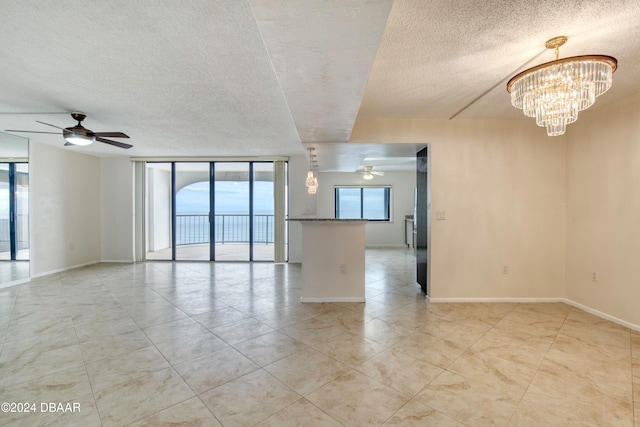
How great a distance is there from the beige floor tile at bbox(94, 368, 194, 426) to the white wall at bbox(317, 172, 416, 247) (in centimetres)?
669

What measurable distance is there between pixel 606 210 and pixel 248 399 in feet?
13.5

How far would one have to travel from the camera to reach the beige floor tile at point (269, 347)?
2.23 m

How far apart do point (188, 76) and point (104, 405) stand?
2.56 m

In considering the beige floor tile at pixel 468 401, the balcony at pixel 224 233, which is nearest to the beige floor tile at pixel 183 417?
the beige floor tile at pixel 468 401

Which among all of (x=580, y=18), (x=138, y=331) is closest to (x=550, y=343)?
(x=580, y=18)

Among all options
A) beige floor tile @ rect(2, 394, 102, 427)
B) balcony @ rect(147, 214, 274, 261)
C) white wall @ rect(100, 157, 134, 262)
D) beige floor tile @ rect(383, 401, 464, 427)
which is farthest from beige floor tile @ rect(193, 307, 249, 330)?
balcony @ rect(147, 214, 274, 261)

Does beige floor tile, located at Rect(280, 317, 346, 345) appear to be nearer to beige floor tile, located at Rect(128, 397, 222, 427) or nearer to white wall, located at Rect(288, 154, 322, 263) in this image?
beige floor tile, located at Rect(128, 397, 222, 427)

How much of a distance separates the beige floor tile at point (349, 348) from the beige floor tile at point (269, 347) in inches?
8.3

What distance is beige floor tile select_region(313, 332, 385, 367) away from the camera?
87.0 inches

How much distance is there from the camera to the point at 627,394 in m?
1.77

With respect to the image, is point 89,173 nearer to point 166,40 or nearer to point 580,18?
point 166,40

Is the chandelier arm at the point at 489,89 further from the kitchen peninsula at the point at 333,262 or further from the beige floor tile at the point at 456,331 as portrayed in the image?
the beige floor tile at the point at 456,331

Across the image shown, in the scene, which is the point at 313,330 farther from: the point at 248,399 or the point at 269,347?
the point at 248,399

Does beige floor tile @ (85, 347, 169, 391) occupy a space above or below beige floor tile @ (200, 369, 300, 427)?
above
